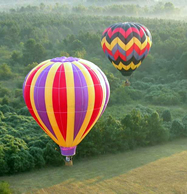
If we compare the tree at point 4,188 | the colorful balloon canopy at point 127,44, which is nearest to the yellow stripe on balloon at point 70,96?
the tree at point 4,188

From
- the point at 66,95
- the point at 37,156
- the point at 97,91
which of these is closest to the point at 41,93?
the point at 66,95

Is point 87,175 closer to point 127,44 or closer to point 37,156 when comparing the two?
point 37,156

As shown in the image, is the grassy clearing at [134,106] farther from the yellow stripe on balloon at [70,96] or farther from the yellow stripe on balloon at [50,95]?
the yellow stripe on balloon at [50,95]

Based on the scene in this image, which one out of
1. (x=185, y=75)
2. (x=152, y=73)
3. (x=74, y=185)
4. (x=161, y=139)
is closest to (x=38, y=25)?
(x=152, y=73)

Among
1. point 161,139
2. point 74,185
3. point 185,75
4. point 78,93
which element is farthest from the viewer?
point 185,75

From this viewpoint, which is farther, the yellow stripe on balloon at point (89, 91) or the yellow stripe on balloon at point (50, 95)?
the yellow stripe on balloon at point (89, 91)

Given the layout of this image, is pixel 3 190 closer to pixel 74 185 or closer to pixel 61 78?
pixel 74 185
